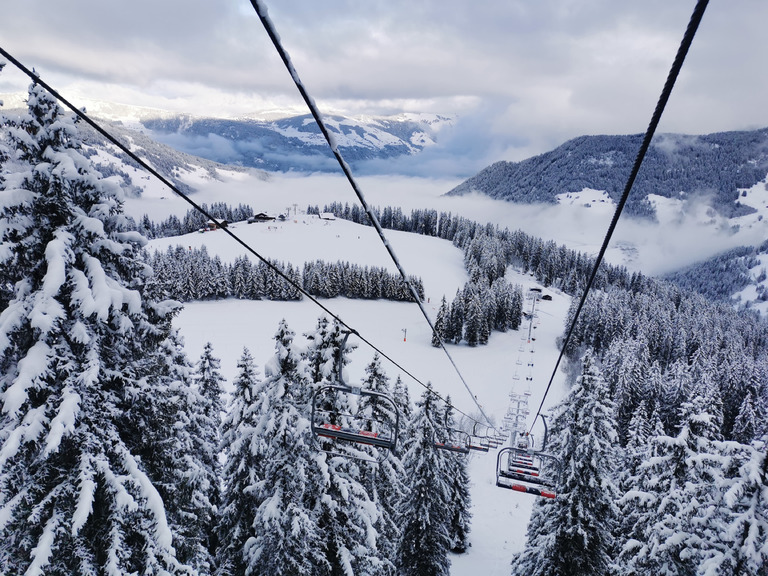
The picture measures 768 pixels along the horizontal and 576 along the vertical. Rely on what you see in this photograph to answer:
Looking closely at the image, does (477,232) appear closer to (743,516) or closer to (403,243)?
(403,243)

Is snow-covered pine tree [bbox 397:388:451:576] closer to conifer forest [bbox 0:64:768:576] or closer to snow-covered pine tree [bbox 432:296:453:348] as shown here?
conifer forest [bbox 0:64:768:576]

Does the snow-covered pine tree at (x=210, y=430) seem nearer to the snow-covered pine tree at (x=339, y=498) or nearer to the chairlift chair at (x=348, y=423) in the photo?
the snow-covered pine tree at (x=339, y=498)

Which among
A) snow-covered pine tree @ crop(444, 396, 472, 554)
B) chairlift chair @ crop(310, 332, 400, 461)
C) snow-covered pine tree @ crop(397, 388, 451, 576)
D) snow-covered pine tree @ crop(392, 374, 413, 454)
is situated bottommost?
snow-covered pine tree @ crop(444, 396, 472, 554)

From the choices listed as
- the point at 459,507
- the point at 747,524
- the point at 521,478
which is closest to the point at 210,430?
the point at 521,478

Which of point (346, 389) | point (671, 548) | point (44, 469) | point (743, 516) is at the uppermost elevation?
point (346, 389)

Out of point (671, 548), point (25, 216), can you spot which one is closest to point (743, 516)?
point (671, 548)

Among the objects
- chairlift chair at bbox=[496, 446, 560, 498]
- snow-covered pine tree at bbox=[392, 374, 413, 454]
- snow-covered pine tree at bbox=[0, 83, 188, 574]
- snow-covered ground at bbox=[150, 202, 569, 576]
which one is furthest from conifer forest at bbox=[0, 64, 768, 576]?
snow-covered ground at bbox=[150, 202, 569, 576]

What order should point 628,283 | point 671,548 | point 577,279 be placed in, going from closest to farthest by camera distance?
point 671,548
point 577,279
point 628,283
